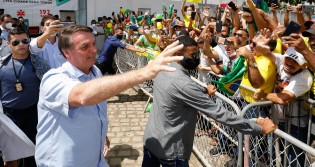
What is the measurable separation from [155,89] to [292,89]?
1362mm

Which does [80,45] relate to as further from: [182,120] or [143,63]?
[143,63]

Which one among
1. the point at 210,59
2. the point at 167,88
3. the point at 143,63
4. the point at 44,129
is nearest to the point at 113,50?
the point at 143,63

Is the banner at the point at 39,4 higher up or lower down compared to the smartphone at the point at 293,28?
higher up

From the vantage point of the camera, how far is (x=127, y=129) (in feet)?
19.7

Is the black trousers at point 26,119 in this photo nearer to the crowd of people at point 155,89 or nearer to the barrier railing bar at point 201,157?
the crowd of people at point 155,89

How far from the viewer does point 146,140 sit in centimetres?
305

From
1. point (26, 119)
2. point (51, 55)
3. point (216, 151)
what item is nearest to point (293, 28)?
point (216, 151)

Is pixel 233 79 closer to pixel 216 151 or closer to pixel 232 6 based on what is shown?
pixel 216 151

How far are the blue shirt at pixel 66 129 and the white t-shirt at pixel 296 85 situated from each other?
191 centimetres

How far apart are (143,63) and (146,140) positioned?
423cm

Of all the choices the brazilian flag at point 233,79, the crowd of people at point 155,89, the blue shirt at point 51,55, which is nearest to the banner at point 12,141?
the crowd of people at point 155,89

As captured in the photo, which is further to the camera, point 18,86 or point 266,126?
point 18,86

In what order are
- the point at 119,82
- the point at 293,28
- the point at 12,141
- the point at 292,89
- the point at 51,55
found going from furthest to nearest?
the point at 51,55 → the point at 12,141 → the point at 292,89 → the point at 293,28 → the point at 119,82

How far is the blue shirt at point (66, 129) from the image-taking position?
198 cm
